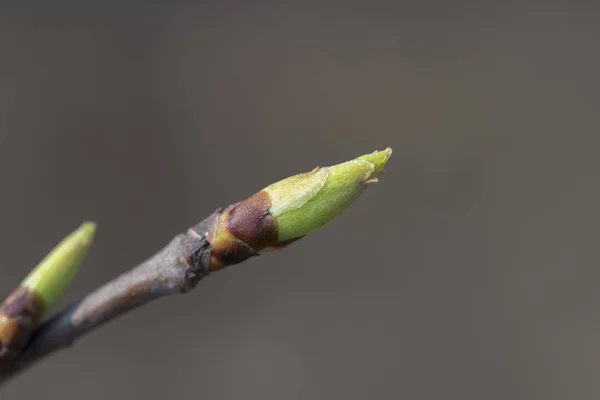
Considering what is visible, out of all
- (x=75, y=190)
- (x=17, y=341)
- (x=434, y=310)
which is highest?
(x=75, y=190)

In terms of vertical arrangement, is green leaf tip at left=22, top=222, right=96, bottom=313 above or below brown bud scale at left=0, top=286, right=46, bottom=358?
above

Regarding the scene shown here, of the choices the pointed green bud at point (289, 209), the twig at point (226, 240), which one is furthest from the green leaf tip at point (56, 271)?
the pointed green bud at point (289, 209)

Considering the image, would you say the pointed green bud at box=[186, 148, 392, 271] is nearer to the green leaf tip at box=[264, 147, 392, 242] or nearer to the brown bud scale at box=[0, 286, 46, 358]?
the green leaf tip at box=[264, 147, 392, 242]

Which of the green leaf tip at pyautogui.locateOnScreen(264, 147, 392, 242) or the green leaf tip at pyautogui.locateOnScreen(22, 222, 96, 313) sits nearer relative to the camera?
the green leaf tip at pyautogui.locateOnScreen(264, 147, 392, 242)

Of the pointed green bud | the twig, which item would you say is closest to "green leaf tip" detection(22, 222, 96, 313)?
the twig

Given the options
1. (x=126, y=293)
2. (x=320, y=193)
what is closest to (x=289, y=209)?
(x=320, y=193)

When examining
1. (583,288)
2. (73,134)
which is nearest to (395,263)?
(583,288)

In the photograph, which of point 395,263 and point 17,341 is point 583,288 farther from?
point 17,341
